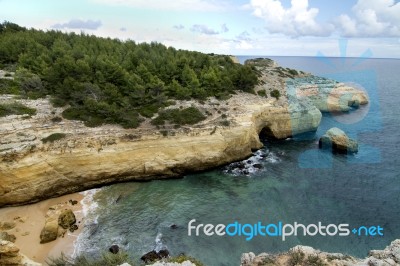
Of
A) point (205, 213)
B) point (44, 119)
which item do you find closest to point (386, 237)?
point (205, 213)

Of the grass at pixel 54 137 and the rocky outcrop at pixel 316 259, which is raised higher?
the grass at pixel 54 137

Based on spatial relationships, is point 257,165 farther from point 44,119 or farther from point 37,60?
point 37,60

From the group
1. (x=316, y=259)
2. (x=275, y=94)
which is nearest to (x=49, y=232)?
(x=316, y=259)

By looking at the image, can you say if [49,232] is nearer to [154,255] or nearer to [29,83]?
[154,255]

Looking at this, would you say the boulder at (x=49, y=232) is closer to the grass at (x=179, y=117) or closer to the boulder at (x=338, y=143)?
the grass at (x=179, y=117)

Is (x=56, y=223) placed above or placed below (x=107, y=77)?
below

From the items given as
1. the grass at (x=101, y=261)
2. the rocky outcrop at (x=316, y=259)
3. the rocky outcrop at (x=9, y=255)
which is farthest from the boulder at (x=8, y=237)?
the rocky outcrop at (x=316, y=259)
